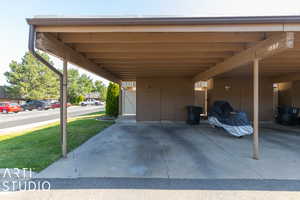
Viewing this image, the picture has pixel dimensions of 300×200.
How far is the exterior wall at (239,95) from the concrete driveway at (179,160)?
13.0 feet

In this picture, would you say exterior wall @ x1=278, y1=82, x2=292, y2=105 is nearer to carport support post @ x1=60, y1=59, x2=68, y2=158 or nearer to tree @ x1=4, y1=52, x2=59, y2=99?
carport support post @ x1=60, y1=59, x2=68, y2=158

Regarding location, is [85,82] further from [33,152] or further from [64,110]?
[64,110]

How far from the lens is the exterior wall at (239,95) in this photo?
354 inches

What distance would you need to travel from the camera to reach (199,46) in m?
4.16

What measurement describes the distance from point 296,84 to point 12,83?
1317 inches

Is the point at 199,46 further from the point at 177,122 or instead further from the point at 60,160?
the point at 177,122

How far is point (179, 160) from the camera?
3.62 m

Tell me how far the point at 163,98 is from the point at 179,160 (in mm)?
5830

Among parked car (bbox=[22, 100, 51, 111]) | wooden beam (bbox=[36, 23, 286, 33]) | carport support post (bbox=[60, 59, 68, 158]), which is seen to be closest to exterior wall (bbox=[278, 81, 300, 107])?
wooden beam (bbox=[36, 23, 286, 33])

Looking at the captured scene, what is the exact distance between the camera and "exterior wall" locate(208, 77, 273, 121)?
9.00 meters

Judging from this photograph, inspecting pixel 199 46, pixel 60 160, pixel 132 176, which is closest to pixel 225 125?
pixel 199 46

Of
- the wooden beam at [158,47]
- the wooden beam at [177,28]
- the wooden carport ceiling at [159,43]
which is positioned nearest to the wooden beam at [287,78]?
the wooden carport ceiling at [159,43]

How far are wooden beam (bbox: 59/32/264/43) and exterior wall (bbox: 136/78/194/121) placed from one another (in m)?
5.63
